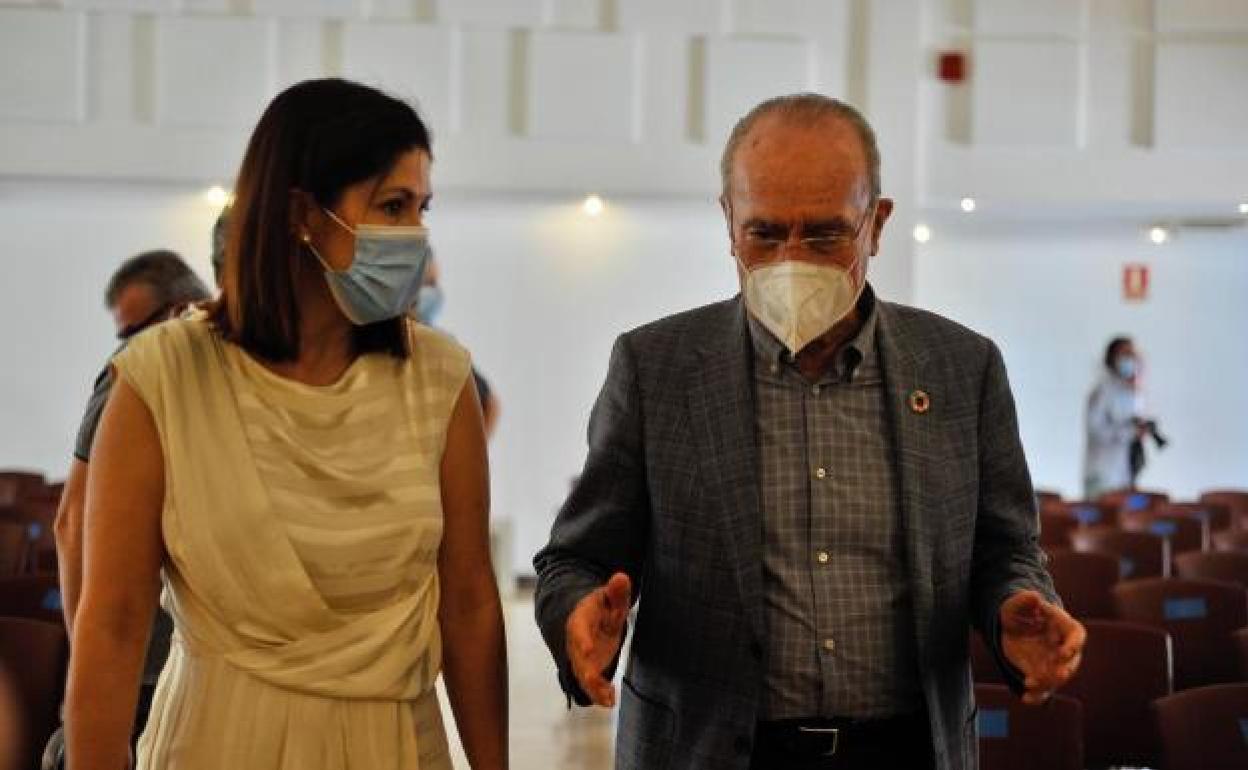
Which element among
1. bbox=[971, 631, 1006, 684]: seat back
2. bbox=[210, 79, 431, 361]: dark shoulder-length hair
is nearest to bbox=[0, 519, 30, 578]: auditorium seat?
bbox=[971, 631, 1006, 684]: seat back

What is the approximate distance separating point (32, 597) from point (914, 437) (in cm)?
336

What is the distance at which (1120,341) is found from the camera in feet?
40.0

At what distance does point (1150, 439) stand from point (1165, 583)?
815 cm

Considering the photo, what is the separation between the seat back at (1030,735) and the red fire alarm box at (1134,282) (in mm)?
10110

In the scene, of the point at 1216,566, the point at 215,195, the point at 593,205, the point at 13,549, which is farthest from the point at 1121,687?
the point at 215,195

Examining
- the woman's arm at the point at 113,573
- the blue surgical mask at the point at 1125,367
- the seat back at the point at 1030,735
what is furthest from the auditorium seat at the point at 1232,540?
the woman's arm at the point at 113,573

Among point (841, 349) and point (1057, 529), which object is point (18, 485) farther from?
point (841, 349)

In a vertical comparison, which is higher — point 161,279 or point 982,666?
point 161,279

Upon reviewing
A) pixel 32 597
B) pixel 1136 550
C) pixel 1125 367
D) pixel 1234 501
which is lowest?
pixel 1234 501

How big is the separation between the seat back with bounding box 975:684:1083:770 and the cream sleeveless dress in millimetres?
1878

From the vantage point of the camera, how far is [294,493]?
2109 millimetres

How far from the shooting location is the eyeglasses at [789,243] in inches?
90.4

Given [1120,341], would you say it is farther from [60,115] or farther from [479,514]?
[479,514]

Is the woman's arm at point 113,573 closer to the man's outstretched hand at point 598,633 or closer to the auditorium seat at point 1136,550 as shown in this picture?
the man's outstretched hand at point 598,633
